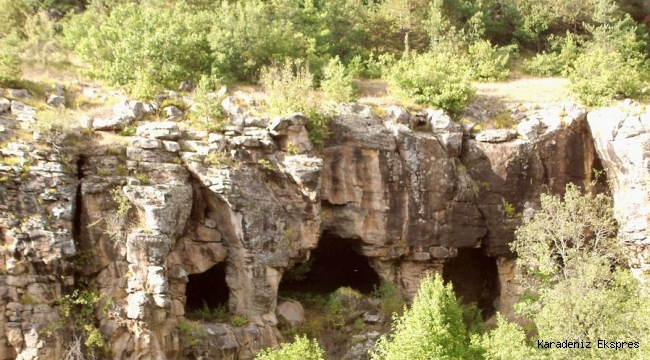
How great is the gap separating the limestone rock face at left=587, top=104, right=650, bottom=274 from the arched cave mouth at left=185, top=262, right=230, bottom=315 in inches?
560

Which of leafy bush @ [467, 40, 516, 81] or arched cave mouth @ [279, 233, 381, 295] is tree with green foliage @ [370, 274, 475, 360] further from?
leafy bush @ [467, 40, 516, 81]

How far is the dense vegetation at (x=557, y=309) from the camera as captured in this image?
16.2 meters

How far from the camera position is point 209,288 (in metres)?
23.0

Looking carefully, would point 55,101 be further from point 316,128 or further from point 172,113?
point 316,128

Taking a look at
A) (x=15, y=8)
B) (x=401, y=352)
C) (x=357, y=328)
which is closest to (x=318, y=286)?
(x=357, y=328)

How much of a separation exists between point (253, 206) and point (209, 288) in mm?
5219

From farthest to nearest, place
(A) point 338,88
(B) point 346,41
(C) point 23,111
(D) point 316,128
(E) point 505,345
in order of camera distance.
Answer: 1. (B) point 346,41
2. (A) point 338,88
3. (D) point 316,128
4. (C) point 23,111
5. (E) point 505,345

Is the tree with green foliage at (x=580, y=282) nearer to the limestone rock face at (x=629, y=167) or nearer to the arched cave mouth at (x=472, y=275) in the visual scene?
the limestone rock face at (x=629, y=167)

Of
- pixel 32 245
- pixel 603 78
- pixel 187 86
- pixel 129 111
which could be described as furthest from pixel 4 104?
pixel 603 78

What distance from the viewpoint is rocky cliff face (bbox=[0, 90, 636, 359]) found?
54.9ft

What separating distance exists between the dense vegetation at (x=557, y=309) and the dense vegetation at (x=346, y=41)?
5.75 meters

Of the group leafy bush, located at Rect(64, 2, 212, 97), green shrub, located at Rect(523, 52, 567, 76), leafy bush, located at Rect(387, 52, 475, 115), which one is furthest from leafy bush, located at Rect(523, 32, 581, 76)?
leafy bush, located at Rect(64, 2, 212, 97)

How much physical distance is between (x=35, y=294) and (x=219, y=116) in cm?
787

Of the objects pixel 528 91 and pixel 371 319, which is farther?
pixel 528 91
